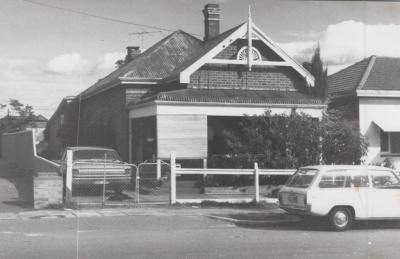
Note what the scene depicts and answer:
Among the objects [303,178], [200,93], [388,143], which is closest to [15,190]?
[200,93]

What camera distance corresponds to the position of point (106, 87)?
87.2 ft

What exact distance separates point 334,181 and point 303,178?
0.78 meters

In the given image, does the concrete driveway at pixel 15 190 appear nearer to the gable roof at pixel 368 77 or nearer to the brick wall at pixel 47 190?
the brick wall at pixel 47 190

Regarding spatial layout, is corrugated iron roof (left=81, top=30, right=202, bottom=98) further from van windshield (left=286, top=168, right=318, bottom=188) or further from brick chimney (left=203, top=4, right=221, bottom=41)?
van windshield (left=286, top=168, right=318, bottom=188)

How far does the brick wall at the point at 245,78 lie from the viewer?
22.9m

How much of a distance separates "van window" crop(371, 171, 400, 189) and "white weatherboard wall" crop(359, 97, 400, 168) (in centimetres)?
1006

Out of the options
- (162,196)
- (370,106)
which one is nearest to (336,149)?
(370,106)

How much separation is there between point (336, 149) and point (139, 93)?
9.14 meters

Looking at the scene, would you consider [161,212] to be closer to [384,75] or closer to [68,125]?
[384,75]

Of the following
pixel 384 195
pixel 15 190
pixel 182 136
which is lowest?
pixel 15 190

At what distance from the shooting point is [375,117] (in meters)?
23.2

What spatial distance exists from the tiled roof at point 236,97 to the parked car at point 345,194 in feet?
25.1

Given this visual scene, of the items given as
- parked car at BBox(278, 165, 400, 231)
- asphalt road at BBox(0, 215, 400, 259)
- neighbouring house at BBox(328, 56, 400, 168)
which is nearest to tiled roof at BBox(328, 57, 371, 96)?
neighbouring house at BBox(328, 56, 400, 168)

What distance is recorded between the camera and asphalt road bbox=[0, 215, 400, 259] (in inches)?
372
